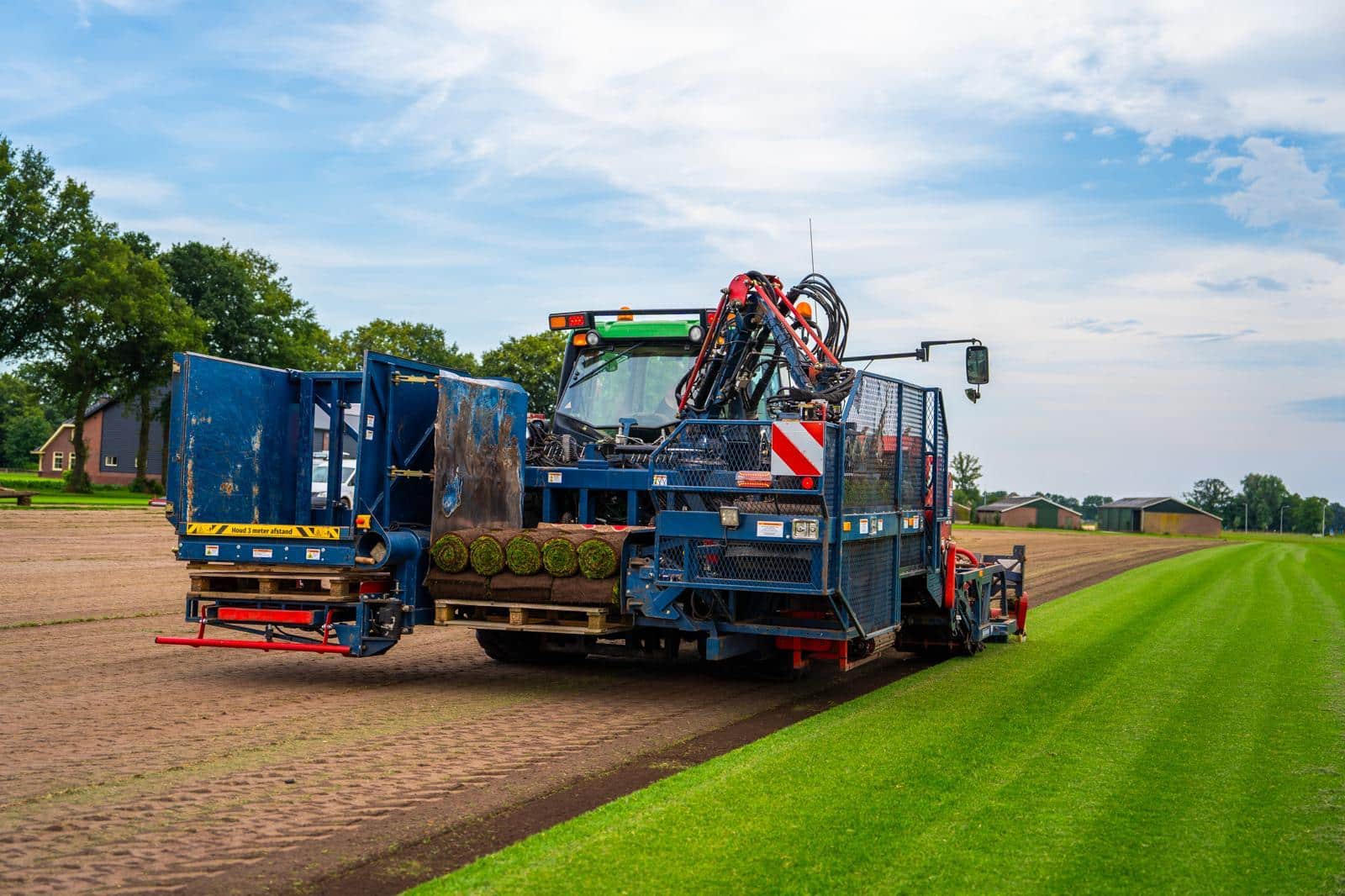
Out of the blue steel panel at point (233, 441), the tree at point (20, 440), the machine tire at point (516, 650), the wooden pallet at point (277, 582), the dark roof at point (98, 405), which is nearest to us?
the wooden pallet at point (277, 582)

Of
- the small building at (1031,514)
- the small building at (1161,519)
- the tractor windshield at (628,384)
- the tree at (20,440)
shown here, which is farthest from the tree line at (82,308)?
the small building at (1161,519)

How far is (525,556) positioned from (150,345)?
4808cm

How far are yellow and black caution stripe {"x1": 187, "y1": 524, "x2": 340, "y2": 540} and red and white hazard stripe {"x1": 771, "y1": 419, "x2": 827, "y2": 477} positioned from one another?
3.53m

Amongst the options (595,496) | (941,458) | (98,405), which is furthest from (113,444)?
(941,458)

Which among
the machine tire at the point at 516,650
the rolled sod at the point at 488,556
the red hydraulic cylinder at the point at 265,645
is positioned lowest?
the machine tire at the point at 516,650

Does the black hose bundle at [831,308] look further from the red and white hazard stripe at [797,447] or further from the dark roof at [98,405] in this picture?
the dark roof at [98,405]

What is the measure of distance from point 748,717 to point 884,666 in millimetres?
3881

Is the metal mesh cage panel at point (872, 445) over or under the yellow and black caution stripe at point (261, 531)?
over

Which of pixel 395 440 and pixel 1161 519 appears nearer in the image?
pixel 395 440

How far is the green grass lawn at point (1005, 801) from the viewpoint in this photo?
Answer: 17.1 feet

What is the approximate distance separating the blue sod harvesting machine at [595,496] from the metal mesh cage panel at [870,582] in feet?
0.10

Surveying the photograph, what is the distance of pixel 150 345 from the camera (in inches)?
2067

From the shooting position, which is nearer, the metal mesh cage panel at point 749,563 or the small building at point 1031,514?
the metal mesh cage panel at point 749,563

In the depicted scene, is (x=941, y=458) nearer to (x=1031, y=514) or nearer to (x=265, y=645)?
(x=265, y=645)
